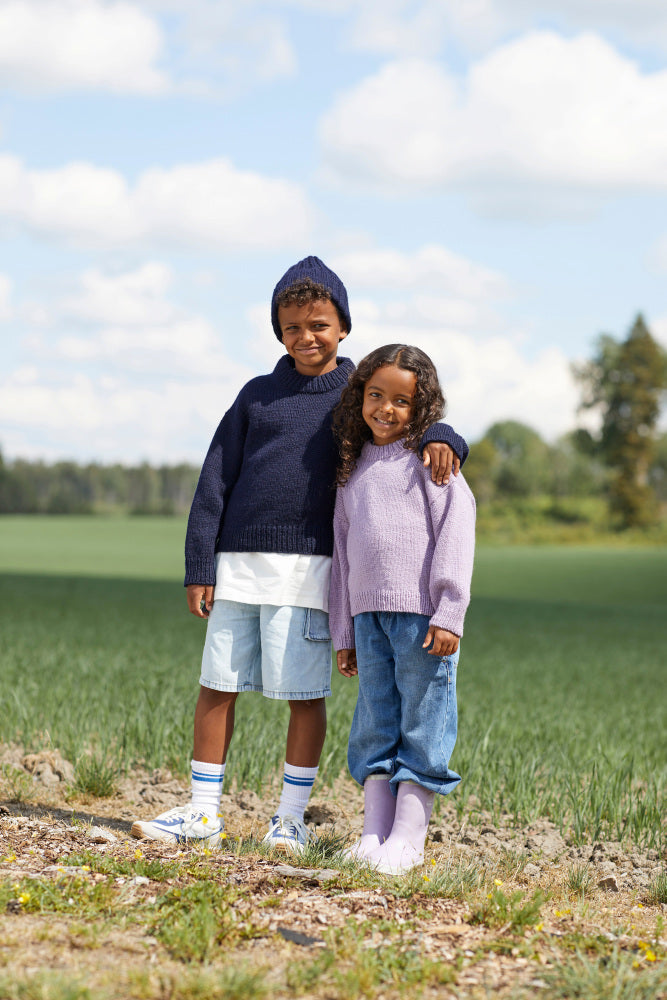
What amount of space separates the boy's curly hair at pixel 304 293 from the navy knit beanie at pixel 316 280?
0.05 feet

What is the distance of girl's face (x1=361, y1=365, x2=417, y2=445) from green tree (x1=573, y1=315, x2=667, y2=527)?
52.2m

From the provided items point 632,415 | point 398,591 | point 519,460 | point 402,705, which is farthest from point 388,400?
point 519,460

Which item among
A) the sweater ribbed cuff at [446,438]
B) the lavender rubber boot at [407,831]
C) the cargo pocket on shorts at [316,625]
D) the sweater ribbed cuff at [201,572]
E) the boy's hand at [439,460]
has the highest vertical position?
the sweater ribbed cuff at [446,438]

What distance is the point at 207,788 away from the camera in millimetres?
3348

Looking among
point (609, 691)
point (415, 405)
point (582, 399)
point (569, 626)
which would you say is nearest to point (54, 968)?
point (415, 405)

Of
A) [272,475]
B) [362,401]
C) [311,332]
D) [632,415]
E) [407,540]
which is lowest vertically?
[407,540]

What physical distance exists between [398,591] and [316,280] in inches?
45.9

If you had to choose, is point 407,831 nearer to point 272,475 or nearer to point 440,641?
point 440,641

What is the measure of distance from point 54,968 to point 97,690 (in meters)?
3.59

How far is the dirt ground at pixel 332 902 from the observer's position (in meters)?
2.09

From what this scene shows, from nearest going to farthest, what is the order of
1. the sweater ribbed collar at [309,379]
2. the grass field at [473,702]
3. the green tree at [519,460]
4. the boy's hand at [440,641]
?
the boy's hand at [440,641] < the sweater ribbed collar at [309,379] < the grass field at [473,702] < the green tree at [519,460]

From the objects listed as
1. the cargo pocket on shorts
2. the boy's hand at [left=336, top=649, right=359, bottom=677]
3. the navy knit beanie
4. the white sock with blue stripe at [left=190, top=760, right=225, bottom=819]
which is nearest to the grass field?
the white sock with blue stripe at [left=190, top=760, right=225, bottom=819]

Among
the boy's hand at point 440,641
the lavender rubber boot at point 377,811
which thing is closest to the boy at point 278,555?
the lavender rubber boot at point 377,811

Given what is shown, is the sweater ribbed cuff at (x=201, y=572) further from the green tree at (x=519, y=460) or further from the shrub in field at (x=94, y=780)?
the green tree at (x=519, y=460)
